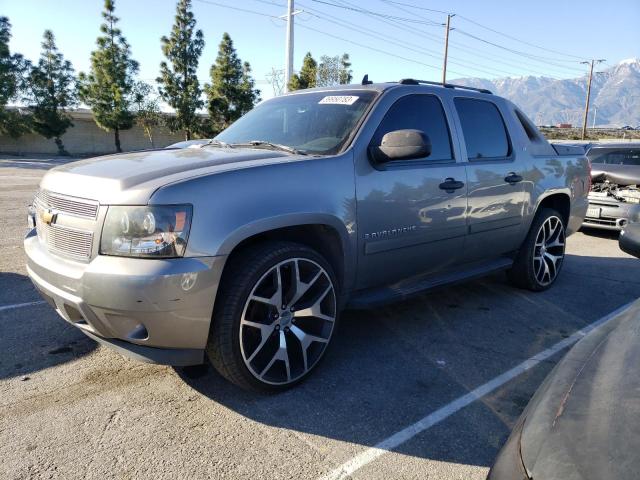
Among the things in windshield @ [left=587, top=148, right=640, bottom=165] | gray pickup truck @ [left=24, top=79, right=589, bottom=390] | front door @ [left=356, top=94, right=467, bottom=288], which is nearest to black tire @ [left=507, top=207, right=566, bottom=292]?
gray pickup truck @ [left=24, top=79, right=589, bottom=390]

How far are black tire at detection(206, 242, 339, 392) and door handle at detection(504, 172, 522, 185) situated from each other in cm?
224

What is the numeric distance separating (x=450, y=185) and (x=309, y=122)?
3.92 ft

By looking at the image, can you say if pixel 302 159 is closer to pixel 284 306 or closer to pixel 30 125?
pixel 284 306

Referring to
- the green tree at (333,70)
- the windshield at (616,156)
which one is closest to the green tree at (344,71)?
the green tree at (333,70)

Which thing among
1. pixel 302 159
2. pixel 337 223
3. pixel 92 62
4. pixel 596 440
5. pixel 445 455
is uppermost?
pixel 92 62

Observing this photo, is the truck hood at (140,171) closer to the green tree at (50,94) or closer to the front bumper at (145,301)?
the front bumper at (145,301)

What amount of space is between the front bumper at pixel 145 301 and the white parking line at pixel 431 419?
3.23ft

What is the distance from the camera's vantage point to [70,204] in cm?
284

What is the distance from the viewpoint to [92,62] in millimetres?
36156

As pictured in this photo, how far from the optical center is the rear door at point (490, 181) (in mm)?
4215

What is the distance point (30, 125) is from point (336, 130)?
37133 millimetres

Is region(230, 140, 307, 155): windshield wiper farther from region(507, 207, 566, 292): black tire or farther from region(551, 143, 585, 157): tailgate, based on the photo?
region(551, 143, 585, 157): tailgate

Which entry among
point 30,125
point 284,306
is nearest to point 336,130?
point 284,306

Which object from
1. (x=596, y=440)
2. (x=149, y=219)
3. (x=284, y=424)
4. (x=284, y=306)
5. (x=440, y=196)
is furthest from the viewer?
(x=440, y=196)
